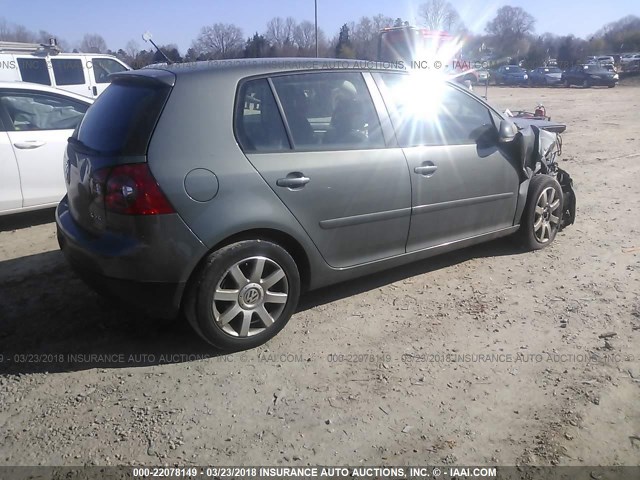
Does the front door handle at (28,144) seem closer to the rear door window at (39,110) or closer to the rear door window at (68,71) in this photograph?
the rear door window at (39,110)

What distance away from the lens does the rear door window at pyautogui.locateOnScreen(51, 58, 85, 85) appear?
12.8 m

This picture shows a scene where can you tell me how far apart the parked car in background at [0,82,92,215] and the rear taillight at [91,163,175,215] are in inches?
122

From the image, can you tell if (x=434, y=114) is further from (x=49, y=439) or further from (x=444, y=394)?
(x=49, y=439)

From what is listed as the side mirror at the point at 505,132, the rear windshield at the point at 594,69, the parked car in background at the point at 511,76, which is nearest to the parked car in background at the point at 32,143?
the side mirror at the point at 505,132

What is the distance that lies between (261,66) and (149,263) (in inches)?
56.0

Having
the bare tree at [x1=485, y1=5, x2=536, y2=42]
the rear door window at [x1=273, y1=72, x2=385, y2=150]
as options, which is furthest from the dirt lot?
the bare tree at [x1=485, y1=5, x2=536, y2=42]

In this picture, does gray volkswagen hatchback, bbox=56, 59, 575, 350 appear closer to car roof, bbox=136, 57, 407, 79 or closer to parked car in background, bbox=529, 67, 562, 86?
car roof, bbox=136, 57, 407, 79

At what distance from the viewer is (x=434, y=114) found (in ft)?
13.3

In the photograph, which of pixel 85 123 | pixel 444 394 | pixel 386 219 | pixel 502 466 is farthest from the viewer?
pixel 386 219

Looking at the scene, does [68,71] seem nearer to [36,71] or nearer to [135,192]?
[36,71]

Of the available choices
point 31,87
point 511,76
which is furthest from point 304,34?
point 31,87

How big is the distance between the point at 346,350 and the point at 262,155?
4.28 ft

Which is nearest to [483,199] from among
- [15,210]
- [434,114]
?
[434,114]

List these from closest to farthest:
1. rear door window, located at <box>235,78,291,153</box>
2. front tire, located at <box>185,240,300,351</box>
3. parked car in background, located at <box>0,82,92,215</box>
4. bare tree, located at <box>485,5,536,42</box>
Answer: front tire, located at <box>185,240,300,351</box> < rear door window, located at <box>235,78,291,153</box> < parked car in background, located at <box>0,82,92,215</box> < bare tree, located at <box>485,5,536,42</box>
